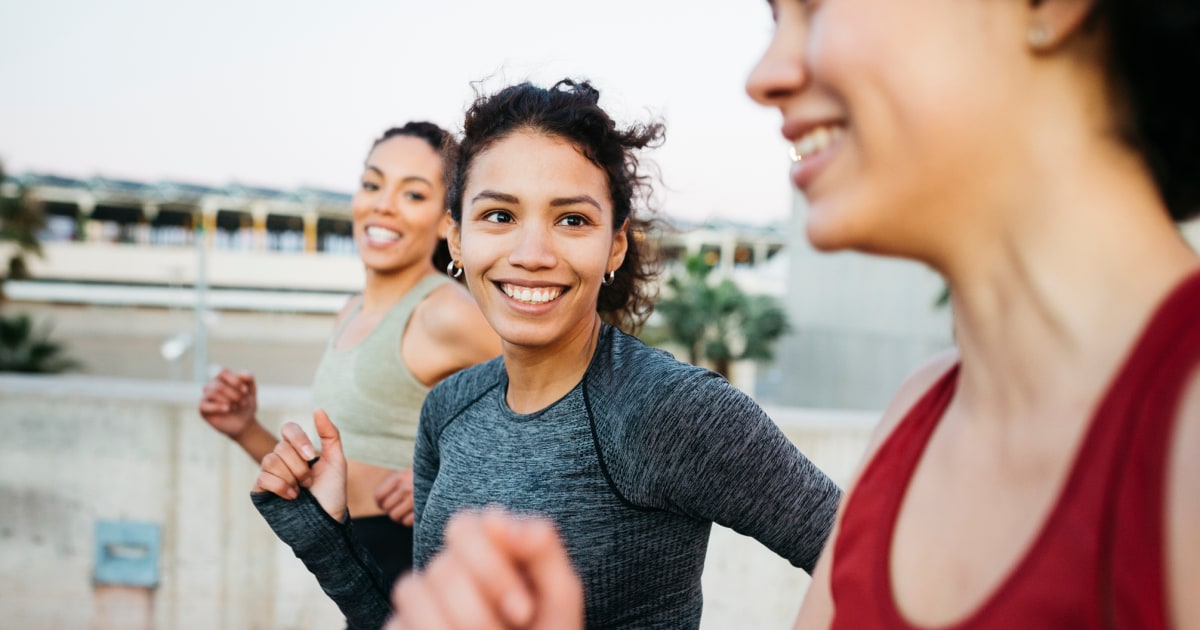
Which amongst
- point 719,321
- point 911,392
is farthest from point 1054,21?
point 719,321

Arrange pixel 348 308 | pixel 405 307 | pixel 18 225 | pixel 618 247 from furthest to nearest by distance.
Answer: pixel 18 225
pixel 348 308
pixel 405 307
pixel 618 247

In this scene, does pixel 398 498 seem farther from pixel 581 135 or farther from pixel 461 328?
pixel 581 135

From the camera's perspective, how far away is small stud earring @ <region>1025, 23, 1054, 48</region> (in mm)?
619

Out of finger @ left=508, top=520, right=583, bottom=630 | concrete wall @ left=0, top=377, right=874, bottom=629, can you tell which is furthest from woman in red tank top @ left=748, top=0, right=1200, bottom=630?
concrete wall @ left=0, top=377, right=874, bottom=629

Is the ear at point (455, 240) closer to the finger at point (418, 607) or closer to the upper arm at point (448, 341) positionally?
the upper arm at point (448, 341)

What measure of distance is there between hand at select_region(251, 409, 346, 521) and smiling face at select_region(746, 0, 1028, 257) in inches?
52.0

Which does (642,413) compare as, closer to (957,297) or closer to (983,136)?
(957,297)

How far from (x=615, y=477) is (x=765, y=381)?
3831 centimetres

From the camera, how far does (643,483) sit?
148 centimetres

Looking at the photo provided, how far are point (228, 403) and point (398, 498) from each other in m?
0.62

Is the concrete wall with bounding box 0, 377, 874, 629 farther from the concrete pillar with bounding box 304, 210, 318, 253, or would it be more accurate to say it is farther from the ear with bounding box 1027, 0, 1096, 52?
the concrete pillar with bounding box 304, 210, 318, 253

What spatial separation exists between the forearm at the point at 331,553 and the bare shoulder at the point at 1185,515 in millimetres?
1535

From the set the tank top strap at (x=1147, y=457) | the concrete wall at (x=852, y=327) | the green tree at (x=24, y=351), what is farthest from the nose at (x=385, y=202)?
the concrete wall at (x=852, y=327)

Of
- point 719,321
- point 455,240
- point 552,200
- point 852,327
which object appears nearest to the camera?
point 552,200
